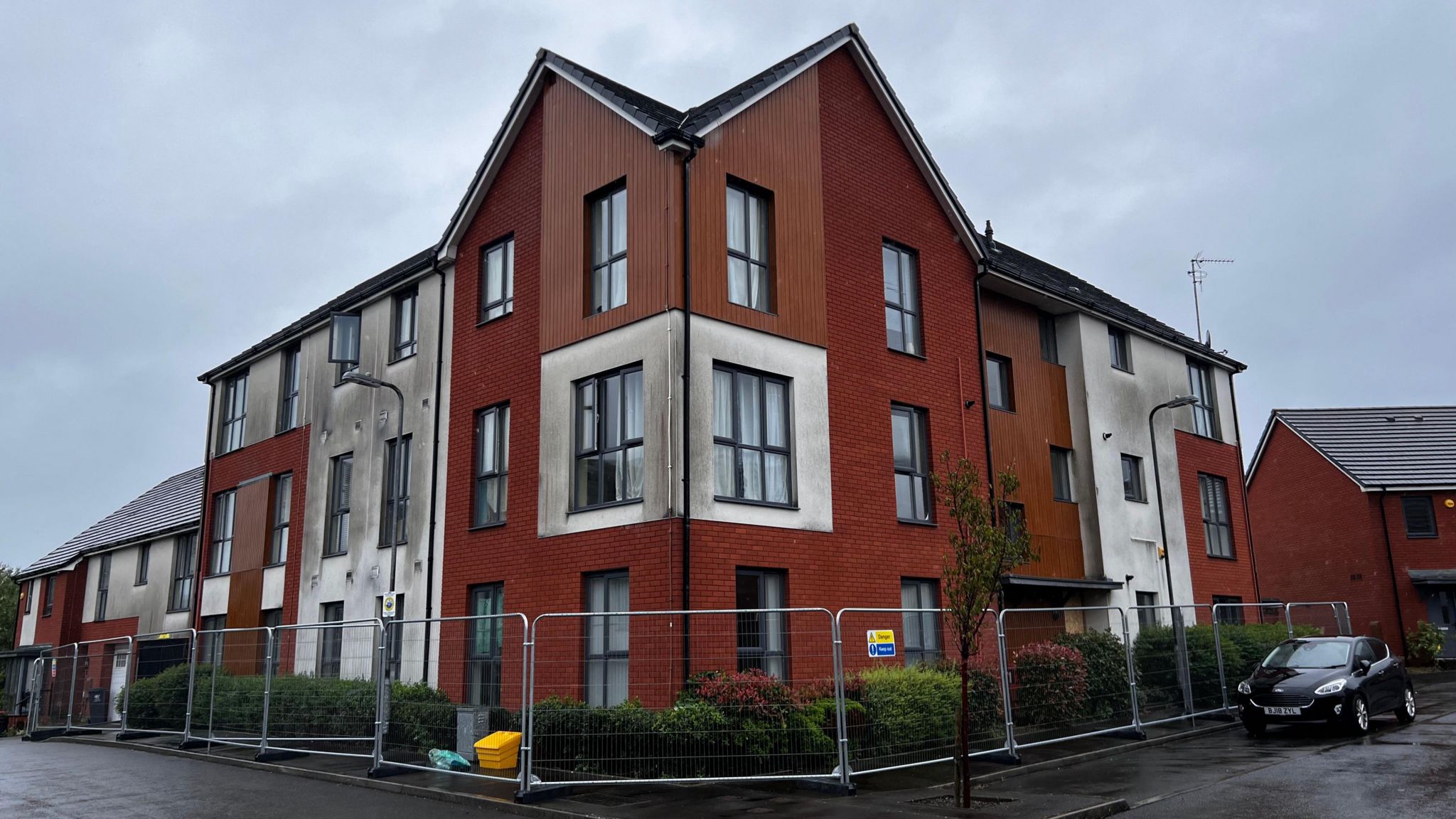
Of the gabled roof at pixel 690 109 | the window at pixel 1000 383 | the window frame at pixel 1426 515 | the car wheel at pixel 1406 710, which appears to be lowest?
the car wheel at pixel 1406 710

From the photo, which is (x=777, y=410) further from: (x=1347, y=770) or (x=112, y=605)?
(x=112, y=605)

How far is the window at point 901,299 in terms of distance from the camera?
61.0ft

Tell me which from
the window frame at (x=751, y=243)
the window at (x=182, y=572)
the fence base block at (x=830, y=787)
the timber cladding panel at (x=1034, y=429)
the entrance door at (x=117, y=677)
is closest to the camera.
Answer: the fence base block at (x=830, y=787)

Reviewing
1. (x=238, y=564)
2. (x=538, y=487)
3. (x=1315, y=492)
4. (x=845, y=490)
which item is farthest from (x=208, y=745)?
(x=1315, y=492)

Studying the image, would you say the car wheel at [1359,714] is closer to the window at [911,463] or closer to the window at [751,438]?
the window at [911,463]

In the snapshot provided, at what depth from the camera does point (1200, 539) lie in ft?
83.3

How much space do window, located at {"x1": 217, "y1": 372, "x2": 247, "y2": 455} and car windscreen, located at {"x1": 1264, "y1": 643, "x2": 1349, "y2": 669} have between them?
23025mm

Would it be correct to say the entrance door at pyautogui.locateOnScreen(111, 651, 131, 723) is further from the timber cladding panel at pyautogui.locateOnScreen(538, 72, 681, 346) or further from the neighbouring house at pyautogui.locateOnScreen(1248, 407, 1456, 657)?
the neighbouring house at pyautogui.locateOnScreen(1248, 407, 1456, 657)

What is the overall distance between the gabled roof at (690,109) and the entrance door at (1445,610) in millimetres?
21113

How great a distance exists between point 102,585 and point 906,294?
2823 cm

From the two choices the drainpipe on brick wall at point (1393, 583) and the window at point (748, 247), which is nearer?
the window at point (748, 247)

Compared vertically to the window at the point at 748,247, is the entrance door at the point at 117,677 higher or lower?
lower

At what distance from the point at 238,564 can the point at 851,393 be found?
15.7 m

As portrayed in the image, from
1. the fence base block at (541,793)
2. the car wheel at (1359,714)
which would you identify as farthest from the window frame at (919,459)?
the fence base block at (541,793)
